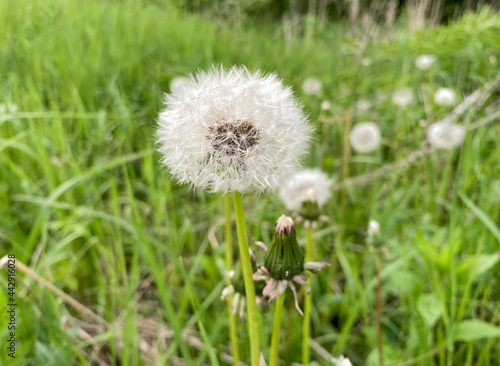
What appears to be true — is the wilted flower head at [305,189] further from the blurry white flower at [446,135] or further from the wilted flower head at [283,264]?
the blurry white flower at [446,135]

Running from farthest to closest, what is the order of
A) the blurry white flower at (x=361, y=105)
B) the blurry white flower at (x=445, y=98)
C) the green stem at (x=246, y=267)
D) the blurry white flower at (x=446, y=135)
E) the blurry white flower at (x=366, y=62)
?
the blurry white flower at (x=366, y=62) → the blurry white flower at (x=361, y=105) → the blurry white flower at (x=445, y=98) → the blurry white flower at (x=446, y=135) → the green stem at (x=246, y=267)

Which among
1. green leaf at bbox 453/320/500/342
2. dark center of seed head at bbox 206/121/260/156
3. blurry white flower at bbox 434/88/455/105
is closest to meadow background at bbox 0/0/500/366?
green leaf at bbox 453/320/500/342

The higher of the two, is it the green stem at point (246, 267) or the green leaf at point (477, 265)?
the green stem at point (246, 267)

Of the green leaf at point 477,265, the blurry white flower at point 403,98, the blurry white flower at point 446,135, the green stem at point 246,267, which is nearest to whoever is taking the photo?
the green stem at point 246,267

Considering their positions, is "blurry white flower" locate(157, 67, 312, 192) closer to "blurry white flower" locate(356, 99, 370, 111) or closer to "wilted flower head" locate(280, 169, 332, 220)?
"wilted flower head" locate(280, 169, 332, 220)

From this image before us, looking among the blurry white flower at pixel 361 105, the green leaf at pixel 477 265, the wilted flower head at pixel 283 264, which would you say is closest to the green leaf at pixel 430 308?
the green leaf at pixel 477 265

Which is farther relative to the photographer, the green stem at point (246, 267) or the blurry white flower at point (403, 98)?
the blurry white flower at point (403, 98)
